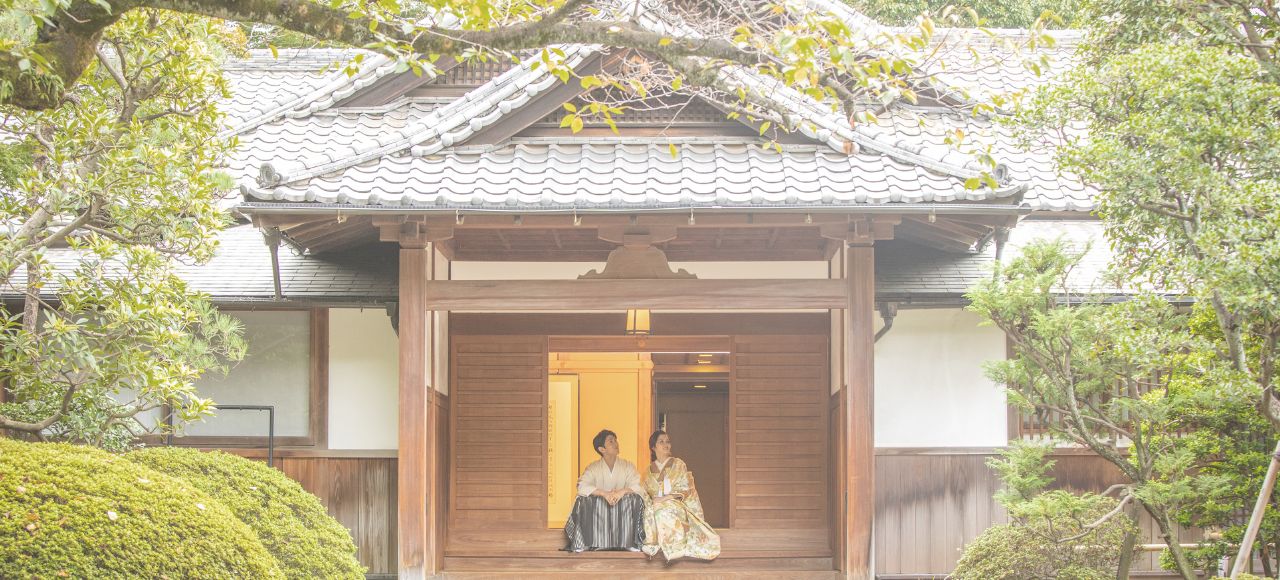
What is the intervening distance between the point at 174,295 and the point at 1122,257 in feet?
20.0

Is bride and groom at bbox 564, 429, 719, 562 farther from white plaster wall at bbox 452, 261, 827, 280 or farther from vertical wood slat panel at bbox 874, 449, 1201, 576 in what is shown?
white plaster wall at bbox 452, 261, 827, 280

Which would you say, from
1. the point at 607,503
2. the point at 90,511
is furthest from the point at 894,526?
the point at 90,511

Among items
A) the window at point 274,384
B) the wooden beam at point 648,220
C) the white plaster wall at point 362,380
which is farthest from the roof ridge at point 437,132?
the window at point 274,384

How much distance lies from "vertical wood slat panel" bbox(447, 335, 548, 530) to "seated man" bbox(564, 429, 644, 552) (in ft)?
1.67

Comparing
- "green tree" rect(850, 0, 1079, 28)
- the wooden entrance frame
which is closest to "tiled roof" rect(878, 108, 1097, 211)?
the wooden entrance frame

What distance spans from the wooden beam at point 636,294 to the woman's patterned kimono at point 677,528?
2385mm

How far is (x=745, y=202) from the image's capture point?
879cm

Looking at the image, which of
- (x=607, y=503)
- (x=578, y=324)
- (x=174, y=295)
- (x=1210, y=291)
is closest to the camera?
(x=1210, y=291)

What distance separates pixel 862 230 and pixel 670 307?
1.58 m

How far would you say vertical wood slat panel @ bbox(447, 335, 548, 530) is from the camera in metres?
11.6

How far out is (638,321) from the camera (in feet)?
38.7

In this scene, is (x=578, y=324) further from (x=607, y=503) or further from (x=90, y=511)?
(x=90, y=511)

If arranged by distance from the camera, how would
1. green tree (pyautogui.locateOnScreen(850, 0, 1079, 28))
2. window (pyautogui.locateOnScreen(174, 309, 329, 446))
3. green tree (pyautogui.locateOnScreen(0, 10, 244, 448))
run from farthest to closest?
1. green tree (pyautogui.locateOnScreen(850, 0, 1079, 28))
2. window (pyautogui.locateOnScreen(174, 309, 329, 446))
3. green tree (pyautogui.locateOnScreen(0, 10, 244, 448))

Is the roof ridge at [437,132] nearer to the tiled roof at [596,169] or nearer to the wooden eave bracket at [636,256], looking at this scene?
the tiled roof at [596,169]
